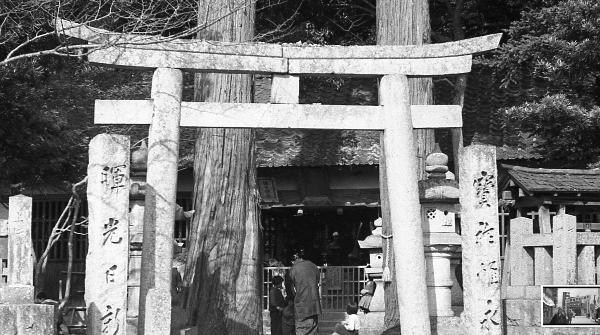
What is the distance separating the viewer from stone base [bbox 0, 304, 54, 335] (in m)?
10.2

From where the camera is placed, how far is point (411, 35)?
16.8 meters

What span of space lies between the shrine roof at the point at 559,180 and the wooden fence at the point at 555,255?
502cm

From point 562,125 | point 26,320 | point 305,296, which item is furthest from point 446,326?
point 562,125

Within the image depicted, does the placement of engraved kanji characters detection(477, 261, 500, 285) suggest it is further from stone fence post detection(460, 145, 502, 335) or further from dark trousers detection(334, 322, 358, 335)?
dark trousers detection(334, 322, 358, 335)

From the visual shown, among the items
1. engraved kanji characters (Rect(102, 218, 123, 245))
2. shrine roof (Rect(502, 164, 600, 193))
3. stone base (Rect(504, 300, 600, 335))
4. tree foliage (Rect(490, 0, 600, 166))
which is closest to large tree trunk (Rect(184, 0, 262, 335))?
engraved kanji characters (Rect(102, 218, 123, 245))

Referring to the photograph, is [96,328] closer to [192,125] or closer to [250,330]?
[192,125]

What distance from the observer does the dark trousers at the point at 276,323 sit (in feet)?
58.9

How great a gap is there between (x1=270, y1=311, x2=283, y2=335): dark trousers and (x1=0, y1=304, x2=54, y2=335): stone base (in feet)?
26.0

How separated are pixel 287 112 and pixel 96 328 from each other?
3.47 metres

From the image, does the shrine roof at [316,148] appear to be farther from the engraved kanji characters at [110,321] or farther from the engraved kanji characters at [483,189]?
the engraved kanji characters at [110,321]

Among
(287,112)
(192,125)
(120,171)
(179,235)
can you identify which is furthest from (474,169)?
(179,235)

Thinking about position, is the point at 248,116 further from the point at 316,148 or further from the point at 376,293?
the point at 316,148

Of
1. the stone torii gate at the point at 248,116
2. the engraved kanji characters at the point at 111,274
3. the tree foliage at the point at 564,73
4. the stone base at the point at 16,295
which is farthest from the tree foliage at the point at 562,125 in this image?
the stone base at the point at 16,295

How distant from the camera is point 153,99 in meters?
11.8
